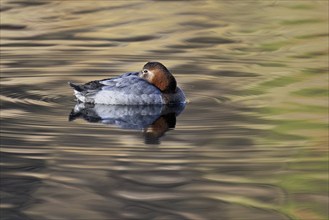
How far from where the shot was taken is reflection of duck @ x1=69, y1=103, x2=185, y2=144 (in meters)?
11.5

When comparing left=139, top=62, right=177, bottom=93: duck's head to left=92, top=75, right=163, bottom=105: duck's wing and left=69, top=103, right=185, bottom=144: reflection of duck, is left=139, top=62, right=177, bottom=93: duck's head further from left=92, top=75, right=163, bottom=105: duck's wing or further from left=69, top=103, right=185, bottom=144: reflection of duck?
left=69, top=103, right=185, bottom=144: reflection of duck

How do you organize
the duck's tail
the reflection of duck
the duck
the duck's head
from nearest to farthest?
the reflection of duck, the duck's tail, the duck, the duck's head

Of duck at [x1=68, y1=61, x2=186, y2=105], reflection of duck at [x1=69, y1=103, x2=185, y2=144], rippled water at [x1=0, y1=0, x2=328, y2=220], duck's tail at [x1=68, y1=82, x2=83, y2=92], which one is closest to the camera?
rippled water at [x1=0, y1=0, x2=328, y2=220]

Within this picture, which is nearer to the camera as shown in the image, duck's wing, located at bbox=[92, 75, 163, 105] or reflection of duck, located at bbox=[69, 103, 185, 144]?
reflection of duck, located at bbox=[69, 103, 185, 144]

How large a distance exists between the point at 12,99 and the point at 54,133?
1695 mm

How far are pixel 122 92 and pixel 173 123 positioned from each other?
1161 millimetres

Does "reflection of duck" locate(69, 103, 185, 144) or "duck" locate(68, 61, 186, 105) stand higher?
"duck" locate(68, 61, 186, 105)

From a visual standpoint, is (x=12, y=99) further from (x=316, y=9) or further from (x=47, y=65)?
(x=316, y=9)

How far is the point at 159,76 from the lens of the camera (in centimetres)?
1291

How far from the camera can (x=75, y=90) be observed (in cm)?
1251

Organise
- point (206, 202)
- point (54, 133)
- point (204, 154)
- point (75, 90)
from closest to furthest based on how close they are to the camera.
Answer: point (206, 202), point (204, 154), point (54, 133), point (75, 90)

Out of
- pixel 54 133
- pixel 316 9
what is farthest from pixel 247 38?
pixel 54 133

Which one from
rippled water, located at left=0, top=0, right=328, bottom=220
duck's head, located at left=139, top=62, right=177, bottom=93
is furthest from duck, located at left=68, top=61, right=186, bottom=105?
rippled water, located at left=0, top=0, right=328, bottom=220

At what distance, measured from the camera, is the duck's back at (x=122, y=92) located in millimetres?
12680
